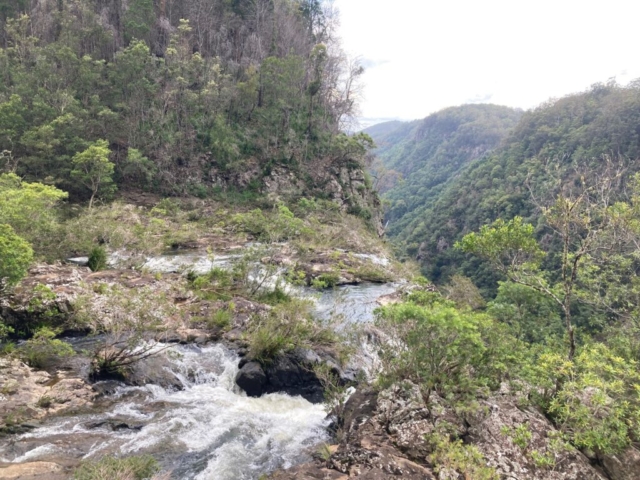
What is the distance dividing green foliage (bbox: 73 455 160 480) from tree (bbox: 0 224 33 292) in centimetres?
467

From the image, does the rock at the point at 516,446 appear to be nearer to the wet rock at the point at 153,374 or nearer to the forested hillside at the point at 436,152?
the wet rock at the point at 153,374

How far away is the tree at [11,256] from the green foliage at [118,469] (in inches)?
184

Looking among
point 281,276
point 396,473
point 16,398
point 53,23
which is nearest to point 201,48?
point 53,23

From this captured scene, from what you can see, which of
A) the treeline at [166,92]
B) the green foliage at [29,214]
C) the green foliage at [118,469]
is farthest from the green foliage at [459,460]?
the treeline at [166,92]

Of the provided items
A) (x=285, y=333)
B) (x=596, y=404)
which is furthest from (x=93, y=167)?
(x=596, y=404)

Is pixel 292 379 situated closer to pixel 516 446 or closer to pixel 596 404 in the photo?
pixel 516 446

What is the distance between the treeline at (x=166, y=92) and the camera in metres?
26.4

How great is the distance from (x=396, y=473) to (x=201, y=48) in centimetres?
4491

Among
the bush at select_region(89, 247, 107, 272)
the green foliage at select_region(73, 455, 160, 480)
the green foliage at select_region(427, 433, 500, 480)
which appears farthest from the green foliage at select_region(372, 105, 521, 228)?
the green foliage at select_region(73, 455, 160, 480)

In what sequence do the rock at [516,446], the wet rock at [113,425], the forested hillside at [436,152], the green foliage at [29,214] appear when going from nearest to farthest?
the rock at [516,446]
the wet rock at [113,425]
the green foliage at [29,214]
the forested hillside at [436,152]

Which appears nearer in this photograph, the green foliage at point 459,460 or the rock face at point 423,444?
the green foliage at point 459,460

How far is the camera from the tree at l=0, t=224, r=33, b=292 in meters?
8.09

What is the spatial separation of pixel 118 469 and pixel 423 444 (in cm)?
480

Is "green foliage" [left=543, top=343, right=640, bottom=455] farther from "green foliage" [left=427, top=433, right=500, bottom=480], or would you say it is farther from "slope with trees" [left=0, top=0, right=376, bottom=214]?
"slope with trees" [left=0, top=0, right=376, bottom=214]
